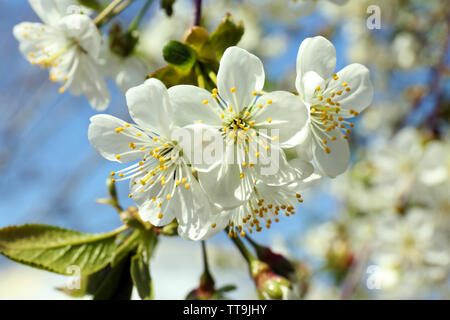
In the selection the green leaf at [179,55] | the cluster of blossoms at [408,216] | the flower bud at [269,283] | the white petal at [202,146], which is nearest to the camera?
the white petal at [202,146]

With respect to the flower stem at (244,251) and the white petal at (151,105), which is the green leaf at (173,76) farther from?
the flower stem at (244,251)

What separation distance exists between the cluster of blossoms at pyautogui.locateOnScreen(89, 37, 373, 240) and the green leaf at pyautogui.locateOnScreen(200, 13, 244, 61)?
112 millimetres

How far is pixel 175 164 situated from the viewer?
2.63ft

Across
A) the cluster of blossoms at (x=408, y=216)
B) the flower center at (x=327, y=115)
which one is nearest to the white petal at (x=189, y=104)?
the flower center at (x=327, y=115)

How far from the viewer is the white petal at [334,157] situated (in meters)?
0.80

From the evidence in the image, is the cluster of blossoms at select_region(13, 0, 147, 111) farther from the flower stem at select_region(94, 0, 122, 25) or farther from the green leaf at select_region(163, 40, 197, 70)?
the green leaf at select_region(163, 40, 197, 70)

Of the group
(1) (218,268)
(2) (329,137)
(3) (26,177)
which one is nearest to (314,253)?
(1) (218,268)

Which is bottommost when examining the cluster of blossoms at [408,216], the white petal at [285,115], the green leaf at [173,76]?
the cluster of blossoms at [408,216]

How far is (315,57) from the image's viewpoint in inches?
29.9

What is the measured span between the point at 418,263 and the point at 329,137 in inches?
44.3

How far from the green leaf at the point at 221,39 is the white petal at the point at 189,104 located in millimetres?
142

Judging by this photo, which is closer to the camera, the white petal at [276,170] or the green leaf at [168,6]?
the white petal at [276,170]

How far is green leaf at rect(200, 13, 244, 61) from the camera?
2.70 ft
